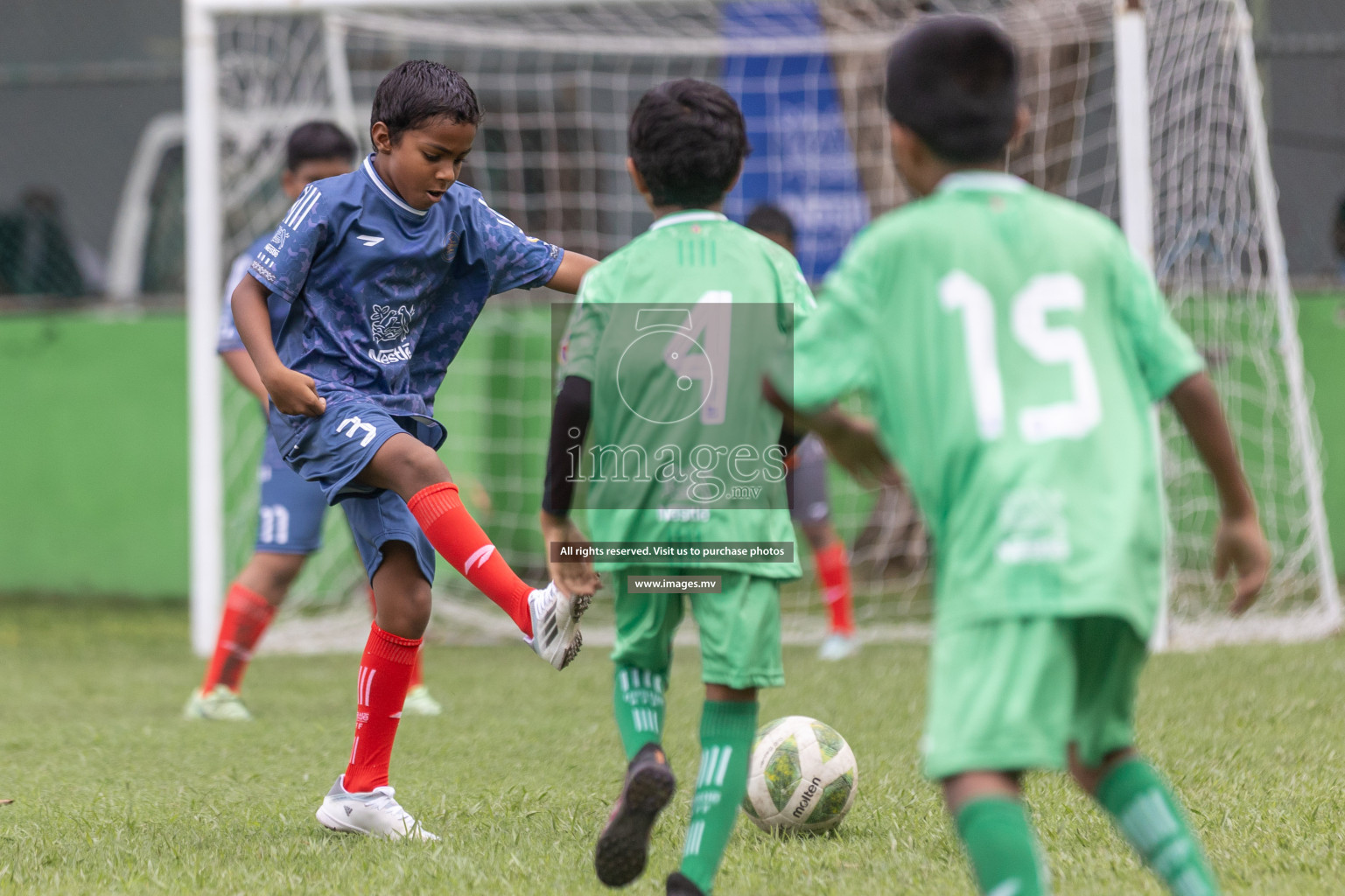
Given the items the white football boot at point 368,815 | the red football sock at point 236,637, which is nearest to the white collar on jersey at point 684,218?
the white football boot at point 368,815

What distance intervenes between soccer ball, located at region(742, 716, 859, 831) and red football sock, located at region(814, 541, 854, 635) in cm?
329

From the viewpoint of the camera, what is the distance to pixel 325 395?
3152 millimetres

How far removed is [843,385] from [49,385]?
26.4 ft

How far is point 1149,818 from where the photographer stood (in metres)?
1.96

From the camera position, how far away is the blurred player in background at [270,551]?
499 centimetres

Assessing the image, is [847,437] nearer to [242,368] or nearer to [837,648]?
[242,368]

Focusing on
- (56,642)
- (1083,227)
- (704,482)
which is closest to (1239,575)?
(1083,227)

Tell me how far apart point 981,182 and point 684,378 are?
Result: 0.72m

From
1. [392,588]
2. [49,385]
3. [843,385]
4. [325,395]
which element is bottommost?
[49,385]

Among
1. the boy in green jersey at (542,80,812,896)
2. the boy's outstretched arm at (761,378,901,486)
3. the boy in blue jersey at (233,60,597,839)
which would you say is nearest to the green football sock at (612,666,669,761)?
the boy in green jersey at (542,80,812,896)

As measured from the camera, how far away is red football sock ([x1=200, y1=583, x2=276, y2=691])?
511 cm

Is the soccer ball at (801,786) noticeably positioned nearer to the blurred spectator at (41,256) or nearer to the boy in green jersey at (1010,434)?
the boy in green jersey at (1010,434)

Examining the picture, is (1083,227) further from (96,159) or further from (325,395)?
(96,159)

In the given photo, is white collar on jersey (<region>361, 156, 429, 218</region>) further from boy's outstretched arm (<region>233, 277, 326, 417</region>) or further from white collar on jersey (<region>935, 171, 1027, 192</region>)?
white collar on jersey (<region>935, 171, 1027, 192</region>)
